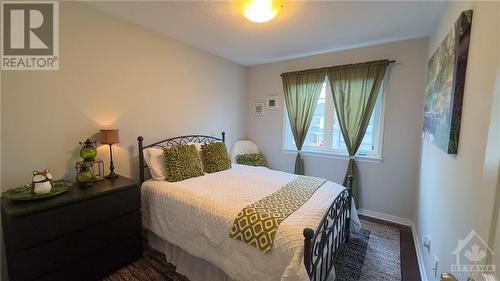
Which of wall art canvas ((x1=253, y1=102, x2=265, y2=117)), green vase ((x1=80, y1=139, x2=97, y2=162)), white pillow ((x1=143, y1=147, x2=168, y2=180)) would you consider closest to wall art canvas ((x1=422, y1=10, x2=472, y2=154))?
white pillow ((x1=143, y1=147, x2=168, y2=180))

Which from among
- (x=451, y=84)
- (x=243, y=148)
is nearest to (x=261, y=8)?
(x=451, y=84)

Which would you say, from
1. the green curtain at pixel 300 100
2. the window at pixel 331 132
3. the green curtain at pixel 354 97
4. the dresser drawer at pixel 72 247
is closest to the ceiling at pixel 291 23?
the green curtain at pixel 354 97

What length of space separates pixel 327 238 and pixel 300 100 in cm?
250

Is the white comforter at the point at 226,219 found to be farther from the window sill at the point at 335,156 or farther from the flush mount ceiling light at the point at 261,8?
the flush mount ceiling light at the point at 261,8

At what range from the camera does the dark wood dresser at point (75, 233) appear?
1.49 metres

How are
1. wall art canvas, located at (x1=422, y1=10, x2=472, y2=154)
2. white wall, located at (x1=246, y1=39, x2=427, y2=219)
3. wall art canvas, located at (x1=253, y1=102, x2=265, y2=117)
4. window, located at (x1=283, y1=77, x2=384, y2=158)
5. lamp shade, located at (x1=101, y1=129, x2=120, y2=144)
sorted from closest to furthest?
wall art canvas, located at (x1=422, y1=10, x2=472, y2=154) < lamp shade, located at (x1=101, y1=129, x2=120, y2=144) < white wall, located at (x1=246, y1=39, x2=427, y2=219) < window, located at (x1=283, y1=77, x2=384, y2=158) < wall art canvas, located at (x1=253, y1=102, x2=265, y2=117)

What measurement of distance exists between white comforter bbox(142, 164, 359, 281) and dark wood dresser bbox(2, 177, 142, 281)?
0.92ft

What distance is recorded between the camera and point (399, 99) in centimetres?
295

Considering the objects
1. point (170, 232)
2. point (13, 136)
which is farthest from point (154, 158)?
point (13, 136)

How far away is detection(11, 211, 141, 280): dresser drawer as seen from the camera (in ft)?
4.93

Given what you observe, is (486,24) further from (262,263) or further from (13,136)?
(13,136)

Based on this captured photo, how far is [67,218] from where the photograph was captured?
1.67 meters

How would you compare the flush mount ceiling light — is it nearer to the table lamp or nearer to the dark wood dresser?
the table lamp

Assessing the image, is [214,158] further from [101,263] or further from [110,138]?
[101,263]
